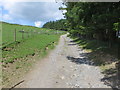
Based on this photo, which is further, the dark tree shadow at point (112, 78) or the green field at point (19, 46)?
the green field at point (19, 46)

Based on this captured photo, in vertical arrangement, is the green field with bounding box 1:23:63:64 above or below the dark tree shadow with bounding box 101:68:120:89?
above

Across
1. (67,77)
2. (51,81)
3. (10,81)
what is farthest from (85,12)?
(10,81)

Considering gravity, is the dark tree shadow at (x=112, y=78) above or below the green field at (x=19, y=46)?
below

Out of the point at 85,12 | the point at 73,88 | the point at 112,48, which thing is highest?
the point at 85,12

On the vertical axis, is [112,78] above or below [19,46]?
below

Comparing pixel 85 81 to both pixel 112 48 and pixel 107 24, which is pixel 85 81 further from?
pixel 112 48

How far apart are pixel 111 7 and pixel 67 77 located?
5.41 metres

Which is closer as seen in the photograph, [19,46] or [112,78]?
[112,78]

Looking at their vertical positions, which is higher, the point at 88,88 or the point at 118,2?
the point at 118,2

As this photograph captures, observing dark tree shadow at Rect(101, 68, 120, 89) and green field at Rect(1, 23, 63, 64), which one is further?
green field at Rect(1, 23, 63, 64)

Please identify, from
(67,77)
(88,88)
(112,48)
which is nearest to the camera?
(88,88)

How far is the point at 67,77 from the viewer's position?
6.29m

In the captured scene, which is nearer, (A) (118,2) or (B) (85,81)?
(B) (85,81)

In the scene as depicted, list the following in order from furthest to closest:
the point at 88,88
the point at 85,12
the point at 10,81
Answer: the point at 85,12 < the point at 10,81 < the point at 88,88
